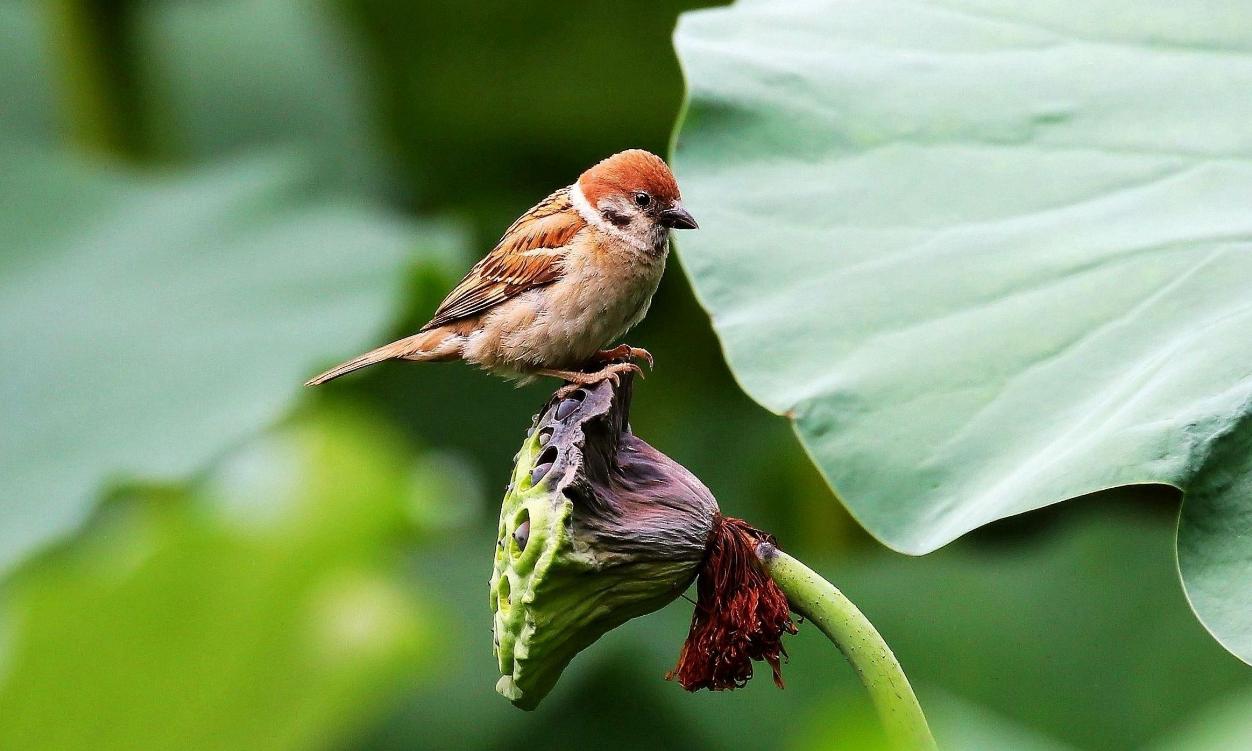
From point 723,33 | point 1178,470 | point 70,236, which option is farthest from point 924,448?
point 70,236

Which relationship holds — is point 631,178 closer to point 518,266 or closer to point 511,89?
point 518,266

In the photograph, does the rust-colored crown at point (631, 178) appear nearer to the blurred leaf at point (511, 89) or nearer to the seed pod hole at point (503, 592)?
the seed pod hole at point (503, 592)

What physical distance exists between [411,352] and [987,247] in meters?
1.46

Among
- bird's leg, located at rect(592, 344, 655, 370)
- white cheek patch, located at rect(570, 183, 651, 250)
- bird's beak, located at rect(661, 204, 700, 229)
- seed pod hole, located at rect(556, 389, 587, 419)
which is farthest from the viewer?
white cheek patch, located at rect(570, 183, 651, 250)

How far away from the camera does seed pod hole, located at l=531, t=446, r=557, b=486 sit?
180 cm

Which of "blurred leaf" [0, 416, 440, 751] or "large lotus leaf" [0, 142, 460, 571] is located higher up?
"blurred leaf" [0, 416, 440, 751]

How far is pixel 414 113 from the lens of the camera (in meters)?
5.48

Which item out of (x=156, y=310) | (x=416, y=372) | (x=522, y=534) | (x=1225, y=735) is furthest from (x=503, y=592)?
(x=416, y=372)

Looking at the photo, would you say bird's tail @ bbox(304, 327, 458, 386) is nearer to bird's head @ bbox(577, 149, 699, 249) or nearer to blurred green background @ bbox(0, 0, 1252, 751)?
blurred green background @ bbox(0, 0, 1252, 751)

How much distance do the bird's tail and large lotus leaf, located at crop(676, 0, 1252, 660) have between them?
96 cm

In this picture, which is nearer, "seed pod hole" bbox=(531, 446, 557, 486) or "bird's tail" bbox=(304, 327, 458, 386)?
"seed pod hole" bbox=(531, 446, 557, 486)

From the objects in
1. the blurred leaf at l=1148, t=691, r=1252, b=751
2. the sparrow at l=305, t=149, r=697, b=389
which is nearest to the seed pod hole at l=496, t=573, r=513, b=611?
the blurred leaf at l=1148, t=691, r=1252, b=751

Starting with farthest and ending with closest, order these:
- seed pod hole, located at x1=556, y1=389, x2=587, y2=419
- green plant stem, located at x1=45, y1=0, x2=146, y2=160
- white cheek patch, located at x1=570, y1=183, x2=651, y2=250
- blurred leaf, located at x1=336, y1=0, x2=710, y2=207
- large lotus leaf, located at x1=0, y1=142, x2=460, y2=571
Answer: blurred leaf, located at x1=336, y1=0, x2=710, y2=207
green plant stem, located at x1=45, y1=0, x2=146, y2=160
large lotus leaf, located at x1=0, y1=142, x2=460, y2=571
white cheek patch, located at x1=570, y1=183, x2=651, y2=250
seed pod hole, located at x1=556, y1=389, x2=587, y2=419

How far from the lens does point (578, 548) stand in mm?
1742
